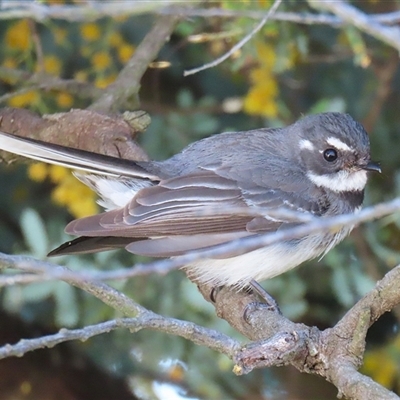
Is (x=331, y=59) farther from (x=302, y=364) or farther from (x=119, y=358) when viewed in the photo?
(x=302, y=364)

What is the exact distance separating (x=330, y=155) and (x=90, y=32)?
1623 mm

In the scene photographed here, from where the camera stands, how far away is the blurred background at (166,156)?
454 centimetres

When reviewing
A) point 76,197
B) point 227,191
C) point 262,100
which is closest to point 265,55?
point 262,100

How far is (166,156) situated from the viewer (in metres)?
4.95

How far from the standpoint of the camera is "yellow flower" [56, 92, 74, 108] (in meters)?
4.98

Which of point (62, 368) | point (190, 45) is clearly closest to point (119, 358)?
point (62, 368)

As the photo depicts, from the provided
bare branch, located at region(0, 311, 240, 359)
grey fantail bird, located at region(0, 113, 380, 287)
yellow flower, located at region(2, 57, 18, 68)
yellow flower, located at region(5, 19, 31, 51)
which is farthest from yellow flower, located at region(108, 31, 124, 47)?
bare branch, located at region(0, 311, 240, 359)

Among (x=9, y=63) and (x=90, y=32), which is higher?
(x=90, y=32)

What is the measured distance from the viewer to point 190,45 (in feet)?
17.2

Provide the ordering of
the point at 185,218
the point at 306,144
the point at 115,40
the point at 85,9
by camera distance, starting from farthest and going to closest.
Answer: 1. the point at 115,40
2. the point at 306,144
3. the point at 185,218
4. the point at 85,9

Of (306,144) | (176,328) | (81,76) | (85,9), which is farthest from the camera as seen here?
(81,76)

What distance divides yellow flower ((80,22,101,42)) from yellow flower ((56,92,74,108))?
38 centimetres

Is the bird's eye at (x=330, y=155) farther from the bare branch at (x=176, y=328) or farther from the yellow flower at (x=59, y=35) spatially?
the yellow flower at (x=59, y=35)

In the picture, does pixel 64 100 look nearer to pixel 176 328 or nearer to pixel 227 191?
pixel 227 191
